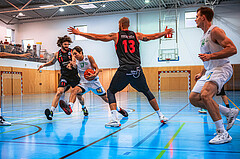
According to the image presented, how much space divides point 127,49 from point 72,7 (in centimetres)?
2211

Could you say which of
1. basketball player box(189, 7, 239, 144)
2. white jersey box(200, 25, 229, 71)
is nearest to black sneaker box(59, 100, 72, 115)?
basketball player box(189, 7, 239, 144)

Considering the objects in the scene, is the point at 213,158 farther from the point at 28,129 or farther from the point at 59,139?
the point at 28,129

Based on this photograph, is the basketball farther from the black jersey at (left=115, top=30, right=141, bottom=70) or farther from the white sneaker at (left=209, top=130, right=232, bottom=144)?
the white sneaker at (left=209, top=130, right=232, bottom=144)

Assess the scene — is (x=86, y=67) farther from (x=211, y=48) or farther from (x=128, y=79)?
(x=211, y=48)

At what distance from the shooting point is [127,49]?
210 inches

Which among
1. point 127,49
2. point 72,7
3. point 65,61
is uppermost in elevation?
point 72,7

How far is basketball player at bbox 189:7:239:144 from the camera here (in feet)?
11.6

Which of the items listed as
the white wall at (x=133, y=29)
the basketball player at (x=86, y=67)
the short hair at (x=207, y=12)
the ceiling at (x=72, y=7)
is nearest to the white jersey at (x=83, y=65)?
the basketball player at (x=86, y=67)

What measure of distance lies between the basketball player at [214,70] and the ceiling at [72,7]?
1931cm

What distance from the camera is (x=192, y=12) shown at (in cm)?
2539

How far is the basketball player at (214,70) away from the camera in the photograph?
11.6 ft

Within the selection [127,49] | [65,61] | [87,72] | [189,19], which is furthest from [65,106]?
[189,19]

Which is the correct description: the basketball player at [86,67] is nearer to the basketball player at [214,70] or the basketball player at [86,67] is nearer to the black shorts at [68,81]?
the black shorts at [68,81]

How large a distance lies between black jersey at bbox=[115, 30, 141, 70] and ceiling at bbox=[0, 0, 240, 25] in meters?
17.8
